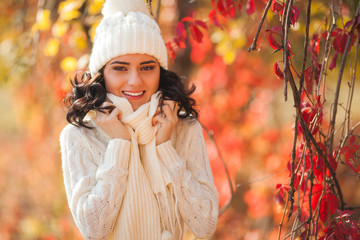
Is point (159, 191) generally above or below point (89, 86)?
below

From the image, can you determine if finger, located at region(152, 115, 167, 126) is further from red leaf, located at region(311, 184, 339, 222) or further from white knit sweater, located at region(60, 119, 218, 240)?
red leaf, located at region(311, 184, 339, 222)

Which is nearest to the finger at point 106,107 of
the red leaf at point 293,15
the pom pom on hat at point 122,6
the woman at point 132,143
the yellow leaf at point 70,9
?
the woman at point 132,143

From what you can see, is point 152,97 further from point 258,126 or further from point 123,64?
point 258,126

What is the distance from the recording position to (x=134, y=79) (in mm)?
1729

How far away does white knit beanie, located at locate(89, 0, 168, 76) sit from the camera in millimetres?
1727

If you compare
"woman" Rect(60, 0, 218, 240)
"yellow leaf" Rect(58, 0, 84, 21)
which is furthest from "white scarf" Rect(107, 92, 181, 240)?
"yellow leaf" Rect(58, 0, 84, 21)

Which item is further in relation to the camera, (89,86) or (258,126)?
(258,126)

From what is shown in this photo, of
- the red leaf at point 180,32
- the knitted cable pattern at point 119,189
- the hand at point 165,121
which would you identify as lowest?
the knitted cable pattern at point 119,189

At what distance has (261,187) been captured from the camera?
4.17 metres

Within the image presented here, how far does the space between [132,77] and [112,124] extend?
20 cm

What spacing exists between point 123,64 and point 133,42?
0.09m

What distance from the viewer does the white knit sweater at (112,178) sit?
163 cm

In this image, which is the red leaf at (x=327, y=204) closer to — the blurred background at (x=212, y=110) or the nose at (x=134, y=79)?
the nose at (x=134, y=79)

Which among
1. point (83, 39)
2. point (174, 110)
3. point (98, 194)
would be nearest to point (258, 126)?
point (83, 39)
